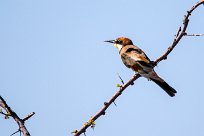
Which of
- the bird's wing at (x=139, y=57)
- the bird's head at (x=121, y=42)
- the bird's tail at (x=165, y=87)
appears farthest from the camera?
the bird's head at (x=121, y=42)

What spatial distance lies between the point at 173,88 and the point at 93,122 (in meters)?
1.77

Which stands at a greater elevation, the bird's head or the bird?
the bird's head

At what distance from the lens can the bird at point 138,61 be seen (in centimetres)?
523

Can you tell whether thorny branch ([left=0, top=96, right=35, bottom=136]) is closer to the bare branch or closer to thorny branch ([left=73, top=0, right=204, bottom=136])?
thorny branch ([left=73, top=0, right=204, bottom=136])

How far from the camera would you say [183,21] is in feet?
12.5

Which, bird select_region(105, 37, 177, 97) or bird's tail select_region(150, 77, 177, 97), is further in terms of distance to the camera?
bird select_region(105, 37, 177, 97)

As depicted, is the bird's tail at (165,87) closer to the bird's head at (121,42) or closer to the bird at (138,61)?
the bird at (138,61)

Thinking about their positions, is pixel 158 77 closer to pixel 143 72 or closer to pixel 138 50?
pixel 143 72

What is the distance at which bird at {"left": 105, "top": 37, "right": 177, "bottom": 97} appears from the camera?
17.2 ft

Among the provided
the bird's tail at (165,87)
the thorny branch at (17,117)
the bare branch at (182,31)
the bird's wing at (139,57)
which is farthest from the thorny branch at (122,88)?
the bird's wing at (139,57)

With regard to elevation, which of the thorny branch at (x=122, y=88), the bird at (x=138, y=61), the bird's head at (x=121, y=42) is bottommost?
the thorny branch at (x=122, y=88)

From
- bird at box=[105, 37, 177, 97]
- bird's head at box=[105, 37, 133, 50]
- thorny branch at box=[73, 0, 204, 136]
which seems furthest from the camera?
bird's head at box=[105, 37, 133, 50]

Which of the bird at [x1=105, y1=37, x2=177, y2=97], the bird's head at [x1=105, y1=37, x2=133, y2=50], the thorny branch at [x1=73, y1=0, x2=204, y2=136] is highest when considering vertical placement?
the bird's head at [x1=105, y1=37, x2=133, y2=50]

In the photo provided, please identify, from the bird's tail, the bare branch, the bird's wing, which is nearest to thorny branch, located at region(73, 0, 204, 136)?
the bare branch
